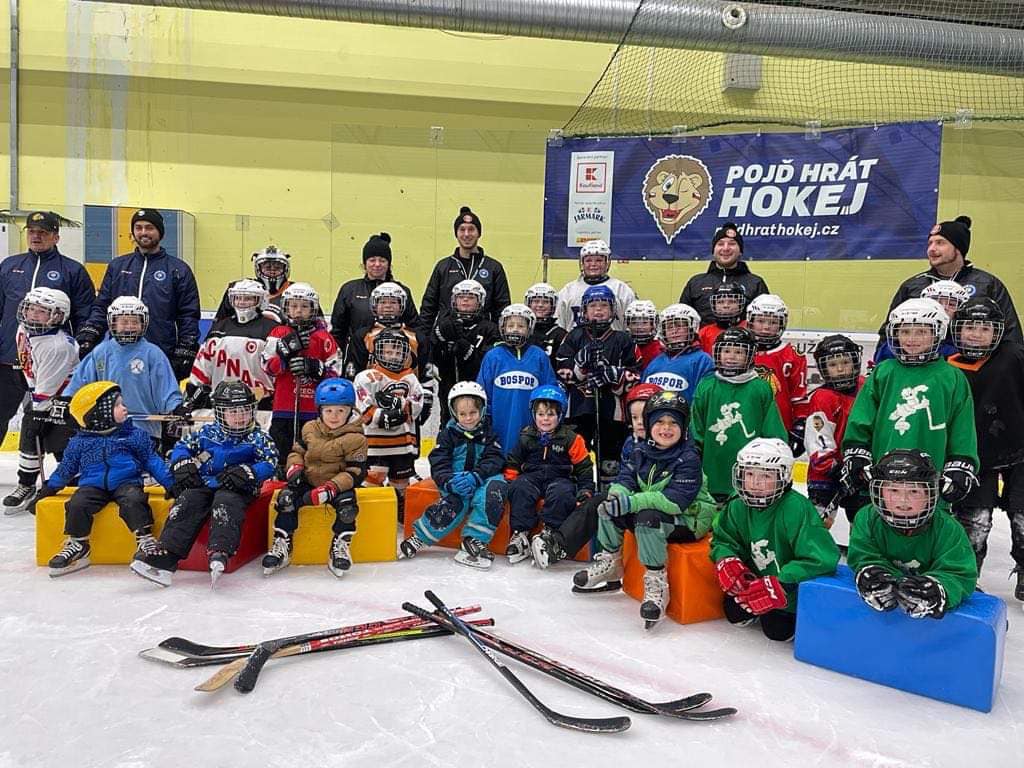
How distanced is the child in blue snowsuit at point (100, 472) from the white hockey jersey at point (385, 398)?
97 centimetres

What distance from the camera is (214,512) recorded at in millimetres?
2996

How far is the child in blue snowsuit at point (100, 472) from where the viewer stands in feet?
10.0

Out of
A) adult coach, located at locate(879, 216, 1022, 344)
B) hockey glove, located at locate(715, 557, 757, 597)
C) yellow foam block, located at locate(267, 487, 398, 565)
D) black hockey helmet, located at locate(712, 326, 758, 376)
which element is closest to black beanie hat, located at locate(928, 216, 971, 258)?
adult coach, located at locate(879, 216, 1022, 344)

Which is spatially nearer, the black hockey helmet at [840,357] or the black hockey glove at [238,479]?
the black hockey glove at [238,479]

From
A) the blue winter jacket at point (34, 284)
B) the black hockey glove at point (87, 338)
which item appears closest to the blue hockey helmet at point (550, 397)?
the black hockey glove at point (87, 338)

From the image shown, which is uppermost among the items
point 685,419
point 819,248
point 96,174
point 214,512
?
point 96,174

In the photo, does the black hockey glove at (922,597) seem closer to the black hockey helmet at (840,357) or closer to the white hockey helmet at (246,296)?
the black hockey helmet at (840,357)

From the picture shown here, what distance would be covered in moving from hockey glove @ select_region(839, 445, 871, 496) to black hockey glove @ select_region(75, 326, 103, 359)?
354 centimetres

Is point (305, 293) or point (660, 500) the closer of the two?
point (660, 500)

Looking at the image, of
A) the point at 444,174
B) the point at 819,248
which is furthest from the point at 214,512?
the point at 444,174

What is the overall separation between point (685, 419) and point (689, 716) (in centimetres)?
120

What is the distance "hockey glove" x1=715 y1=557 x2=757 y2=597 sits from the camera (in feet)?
8.25

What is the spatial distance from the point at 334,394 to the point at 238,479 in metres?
0.52

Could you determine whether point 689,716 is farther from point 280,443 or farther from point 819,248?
point 819,248
